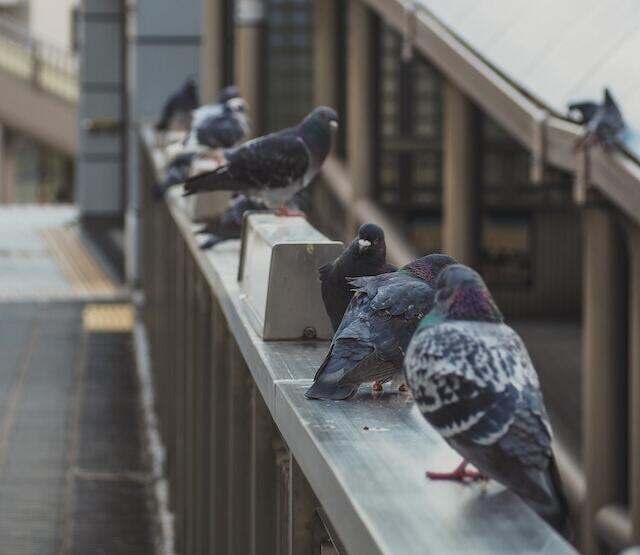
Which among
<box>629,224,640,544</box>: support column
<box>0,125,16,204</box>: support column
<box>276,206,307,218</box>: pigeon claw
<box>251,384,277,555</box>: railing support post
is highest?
<box>276,206,307,218</box>: pigeon claw

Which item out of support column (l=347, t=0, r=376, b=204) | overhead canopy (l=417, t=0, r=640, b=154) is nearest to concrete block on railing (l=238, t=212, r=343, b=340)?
overhead canopy (l=417, t=0, r=640, b=154)

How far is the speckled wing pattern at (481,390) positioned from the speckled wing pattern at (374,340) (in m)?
0.65

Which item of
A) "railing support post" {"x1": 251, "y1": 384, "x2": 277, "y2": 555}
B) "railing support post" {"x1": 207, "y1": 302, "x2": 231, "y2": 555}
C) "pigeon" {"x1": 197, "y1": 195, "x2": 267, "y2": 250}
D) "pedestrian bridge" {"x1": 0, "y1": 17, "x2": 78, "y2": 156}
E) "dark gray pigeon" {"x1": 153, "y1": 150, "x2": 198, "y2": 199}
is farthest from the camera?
"pedestrian bridge" {"x1": 0, "y1": 17, "x2": 78, "y2": 156}

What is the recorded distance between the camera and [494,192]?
912 inches

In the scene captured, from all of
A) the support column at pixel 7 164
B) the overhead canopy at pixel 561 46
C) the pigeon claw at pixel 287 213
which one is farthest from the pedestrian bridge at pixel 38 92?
the pigeon claw at pixel 287 213

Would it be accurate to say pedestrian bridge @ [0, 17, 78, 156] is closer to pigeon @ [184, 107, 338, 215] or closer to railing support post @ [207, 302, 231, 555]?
pigeon @ [184, 107, 338, 215]

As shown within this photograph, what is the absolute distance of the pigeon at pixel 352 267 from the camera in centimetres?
386

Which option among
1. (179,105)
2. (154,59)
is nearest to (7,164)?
(154,59)

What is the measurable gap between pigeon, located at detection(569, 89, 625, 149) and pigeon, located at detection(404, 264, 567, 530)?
7.75 meters

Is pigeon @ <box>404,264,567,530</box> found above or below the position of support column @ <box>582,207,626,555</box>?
above

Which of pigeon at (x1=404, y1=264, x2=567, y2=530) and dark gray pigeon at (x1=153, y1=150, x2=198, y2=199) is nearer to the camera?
pigeon at (x1=404, y1=264, x2=567, y2=530)

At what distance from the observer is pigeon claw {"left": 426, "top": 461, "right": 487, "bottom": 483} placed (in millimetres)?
2600

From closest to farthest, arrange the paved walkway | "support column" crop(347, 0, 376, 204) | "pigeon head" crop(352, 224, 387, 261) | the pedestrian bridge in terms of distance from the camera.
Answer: "pigeon head" crop(352, 224, 387, 261)
the paved walkway
"support column" crop(347, 0, 376, 204)
the pedestrian bridge

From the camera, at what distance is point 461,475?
8.59ft
